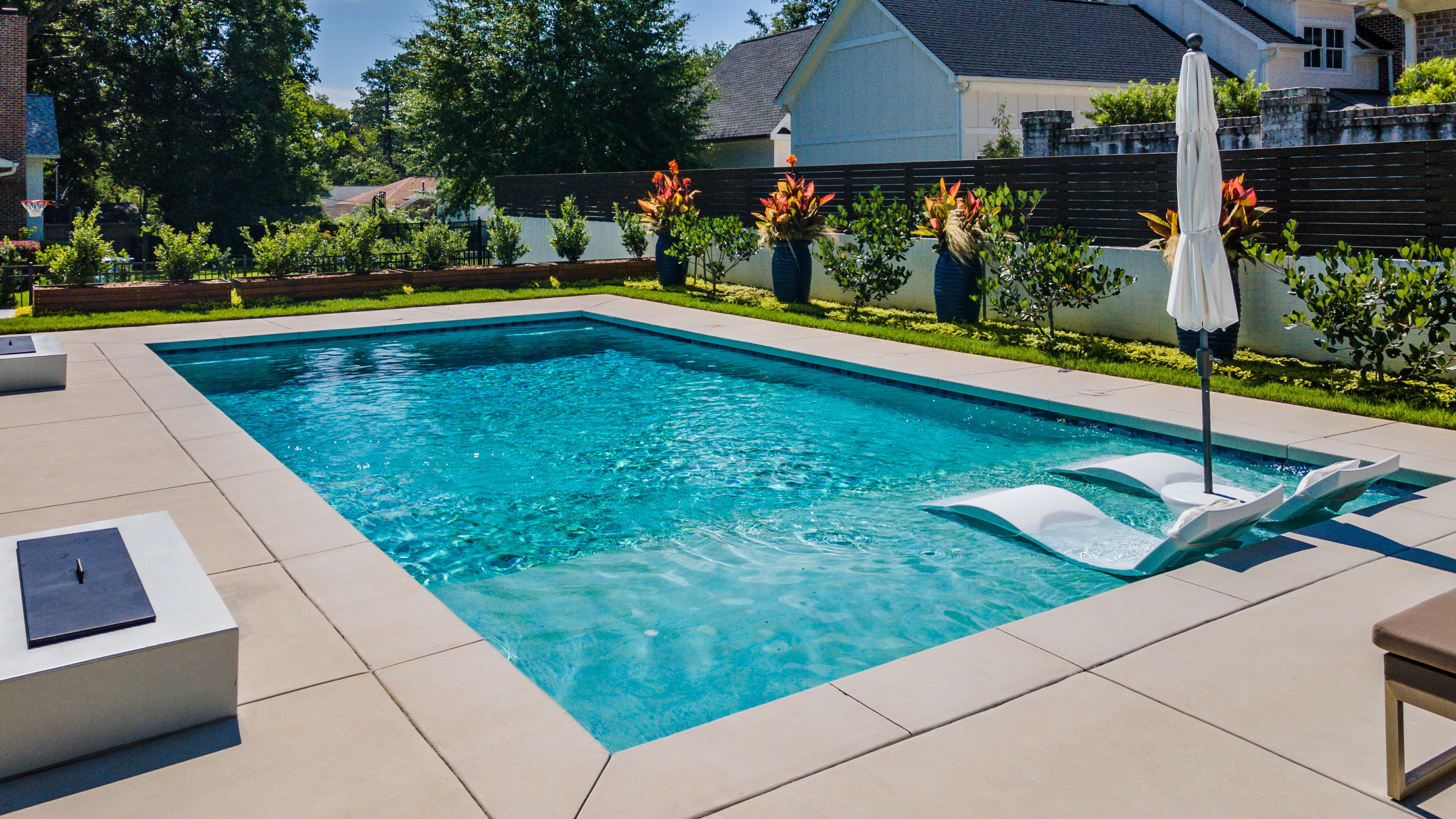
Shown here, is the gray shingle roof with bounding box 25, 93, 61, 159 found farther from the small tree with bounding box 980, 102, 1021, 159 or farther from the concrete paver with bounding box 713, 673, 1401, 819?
the concrete paver with bounding box 713, 673, 1401, 819

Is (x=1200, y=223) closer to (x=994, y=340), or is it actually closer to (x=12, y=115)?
(x=994, y=340)

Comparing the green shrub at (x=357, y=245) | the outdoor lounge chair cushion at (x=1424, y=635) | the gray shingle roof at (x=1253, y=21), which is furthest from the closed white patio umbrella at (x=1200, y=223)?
the gray shingle roof at (x=1253, y=21)

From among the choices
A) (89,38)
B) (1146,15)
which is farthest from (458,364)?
(89,38)

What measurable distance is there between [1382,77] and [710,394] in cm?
2719

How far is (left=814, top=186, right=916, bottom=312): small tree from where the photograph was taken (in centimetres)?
1408

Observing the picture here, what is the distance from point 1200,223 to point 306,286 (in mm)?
15204

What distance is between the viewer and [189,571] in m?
3.85

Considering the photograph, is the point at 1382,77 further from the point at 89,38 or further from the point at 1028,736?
the point at 89,38

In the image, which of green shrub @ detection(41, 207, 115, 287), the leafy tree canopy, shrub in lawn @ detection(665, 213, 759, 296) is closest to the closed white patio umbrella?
shrub in lawn @ detection(665, 213, 759, 296)

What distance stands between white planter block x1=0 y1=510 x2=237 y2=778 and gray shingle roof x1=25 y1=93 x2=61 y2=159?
102ft

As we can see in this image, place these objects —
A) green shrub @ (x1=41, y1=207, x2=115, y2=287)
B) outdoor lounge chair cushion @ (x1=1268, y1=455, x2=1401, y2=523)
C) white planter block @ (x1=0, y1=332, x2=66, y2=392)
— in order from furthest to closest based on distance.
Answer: green shrub @ (x1=41, y1=207, x2=115, y2=287) < white planter block @ (x1=0, y1=332, x2=66, y2=392) < outdoor lounge chair cushion @ (x1=1268, y1=455, x2=1401, y2=523)

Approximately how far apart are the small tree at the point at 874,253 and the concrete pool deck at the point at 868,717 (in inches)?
347

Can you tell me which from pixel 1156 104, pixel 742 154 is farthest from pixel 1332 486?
pixel 742 154

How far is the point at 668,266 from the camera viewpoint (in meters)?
Answer: 18.3
